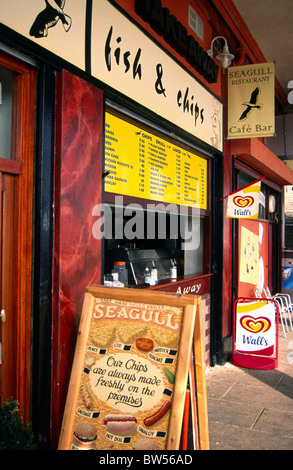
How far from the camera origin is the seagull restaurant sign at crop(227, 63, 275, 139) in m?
5.38

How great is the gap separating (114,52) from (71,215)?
4.60 ft

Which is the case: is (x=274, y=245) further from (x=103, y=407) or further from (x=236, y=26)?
(x=103, y=407)

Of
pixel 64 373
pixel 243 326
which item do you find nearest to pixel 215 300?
pixel 243 326

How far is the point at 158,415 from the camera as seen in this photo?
2197mm

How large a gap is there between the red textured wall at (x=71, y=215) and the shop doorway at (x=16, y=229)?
17 cm

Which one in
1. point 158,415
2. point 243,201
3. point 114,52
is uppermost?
point 114,52

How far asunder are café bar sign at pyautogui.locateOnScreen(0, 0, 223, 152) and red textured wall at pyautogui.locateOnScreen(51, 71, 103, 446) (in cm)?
22

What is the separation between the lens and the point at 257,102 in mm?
5449

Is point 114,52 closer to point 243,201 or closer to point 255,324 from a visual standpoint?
point 243,201

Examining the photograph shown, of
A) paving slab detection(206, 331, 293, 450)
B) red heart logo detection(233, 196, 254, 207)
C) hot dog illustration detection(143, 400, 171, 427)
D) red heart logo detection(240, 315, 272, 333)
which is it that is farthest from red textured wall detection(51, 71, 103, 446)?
red heart logo detection(240, 315, 272, 333)

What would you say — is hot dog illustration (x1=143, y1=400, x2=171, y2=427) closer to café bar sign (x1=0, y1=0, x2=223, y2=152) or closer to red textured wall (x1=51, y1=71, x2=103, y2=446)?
red textured wall (x1=51, y1=71, x2=103, y2=446)

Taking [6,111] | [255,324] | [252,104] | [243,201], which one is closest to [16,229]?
[6,111]

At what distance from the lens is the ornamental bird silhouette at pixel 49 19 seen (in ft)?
7.73

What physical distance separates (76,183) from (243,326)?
3.47 metres
